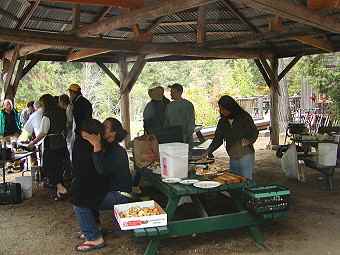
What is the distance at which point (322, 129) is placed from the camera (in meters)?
7.93

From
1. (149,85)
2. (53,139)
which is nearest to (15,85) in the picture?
(53,139)

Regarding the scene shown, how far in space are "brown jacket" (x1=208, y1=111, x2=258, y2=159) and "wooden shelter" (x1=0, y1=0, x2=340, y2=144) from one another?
3.81 ft

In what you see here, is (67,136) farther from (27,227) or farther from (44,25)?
(44,25)

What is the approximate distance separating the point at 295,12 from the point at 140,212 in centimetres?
240

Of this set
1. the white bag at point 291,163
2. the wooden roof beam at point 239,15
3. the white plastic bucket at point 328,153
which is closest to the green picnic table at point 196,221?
the white plastic bucket at point 328,153

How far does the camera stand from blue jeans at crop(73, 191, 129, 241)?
3826 mm

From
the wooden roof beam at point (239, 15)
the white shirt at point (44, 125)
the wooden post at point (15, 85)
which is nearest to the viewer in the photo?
the white shirt at point (44, 125)

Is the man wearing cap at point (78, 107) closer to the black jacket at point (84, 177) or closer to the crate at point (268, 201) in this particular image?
the black jacket at point (84, 177)

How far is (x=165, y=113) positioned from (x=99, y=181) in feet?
7.03

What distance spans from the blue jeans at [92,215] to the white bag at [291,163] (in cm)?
351

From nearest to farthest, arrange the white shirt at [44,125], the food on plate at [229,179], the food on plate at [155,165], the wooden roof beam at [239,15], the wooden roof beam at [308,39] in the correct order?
1. the food on plate at [229,179]
2. the food on plate at [155,165]
3. the white shirt at [44,125]
4. the wooden roof beam at [308,39]
5. the wooden roof beam at [239,15]

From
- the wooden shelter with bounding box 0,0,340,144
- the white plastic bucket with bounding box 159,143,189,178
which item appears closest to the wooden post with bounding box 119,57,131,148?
the wooden shelter with bounding box 0,0,340,144

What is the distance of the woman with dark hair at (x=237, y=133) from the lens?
14.5ft

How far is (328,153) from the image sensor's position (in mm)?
5926
